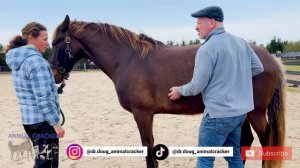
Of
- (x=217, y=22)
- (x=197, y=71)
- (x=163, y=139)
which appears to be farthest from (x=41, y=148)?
(x=163, y=139)

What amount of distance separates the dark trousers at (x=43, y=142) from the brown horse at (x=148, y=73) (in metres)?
1.06

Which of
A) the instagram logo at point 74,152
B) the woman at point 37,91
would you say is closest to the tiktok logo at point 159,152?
the instagram logo at point 74,152

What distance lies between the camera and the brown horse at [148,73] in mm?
3473

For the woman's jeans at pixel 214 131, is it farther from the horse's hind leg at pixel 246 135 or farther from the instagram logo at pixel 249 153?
the instagram logo at pixel 249 153

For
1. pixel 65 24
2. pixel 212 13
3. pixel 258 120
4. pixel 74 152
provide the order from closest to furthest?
pixel 212 13, pixel 258 120, pixel 65 24, pixel 74 152

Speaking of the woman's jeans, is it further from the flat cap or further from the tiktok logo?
the tiktok logo

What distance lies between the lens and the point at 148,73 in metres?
3.59

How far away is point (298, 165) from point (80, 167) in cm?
300

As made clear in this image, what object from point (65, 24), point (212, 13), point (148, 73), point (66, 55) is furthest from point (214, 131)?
point (65, 24)

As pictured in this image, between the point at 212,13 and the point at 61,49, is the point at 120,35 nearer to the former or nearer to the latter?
the point at 61,49

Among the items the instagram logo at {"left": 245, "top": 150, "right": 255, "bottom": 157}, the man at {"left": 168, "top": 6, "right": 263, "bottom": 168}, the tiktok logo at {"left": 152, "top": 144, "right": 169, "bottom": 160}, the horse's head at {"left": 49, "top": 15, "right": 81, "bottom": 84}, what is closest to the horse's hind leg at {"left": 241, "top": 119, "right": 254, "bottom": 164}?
the instagram logo at {"left": 245, "top": 150, "right": 255, "bottom": 157}

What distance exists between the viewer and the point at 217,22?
2.25m

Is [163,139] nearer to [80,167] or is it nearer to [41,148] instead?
[80,167]

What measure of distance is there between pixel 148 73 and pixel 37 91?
142cm
